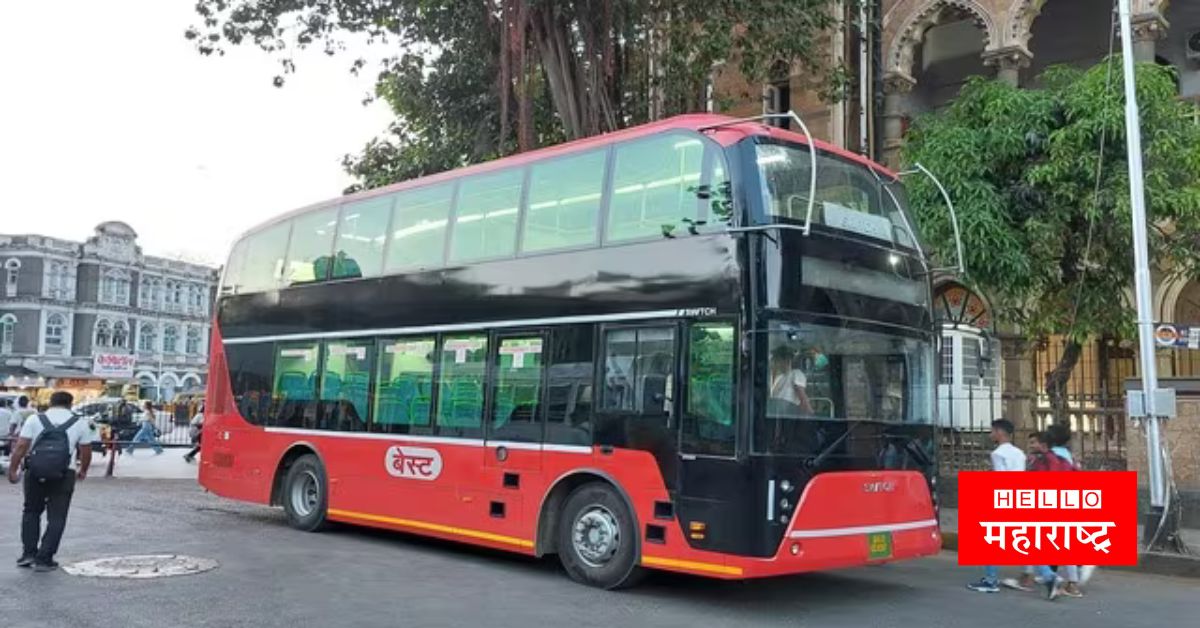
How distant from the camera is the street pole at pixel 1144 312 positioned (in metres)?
11.0

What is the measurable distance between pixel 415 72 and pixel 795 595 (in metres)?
14.5

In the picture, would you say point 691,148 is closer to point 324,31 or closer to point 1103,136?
point 1103,136

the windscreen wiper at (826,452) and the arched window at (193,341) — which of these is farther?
the arched window at (193,341)

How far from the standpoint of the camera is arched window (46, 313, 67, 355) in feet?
233

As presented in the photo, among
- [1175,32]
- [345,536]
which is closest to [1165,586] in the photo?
[345,536]

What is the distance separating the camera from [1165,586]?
32.1 feet

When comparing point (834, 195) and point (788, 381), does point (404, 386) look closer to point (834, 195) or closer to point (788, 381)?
point (788, 381)

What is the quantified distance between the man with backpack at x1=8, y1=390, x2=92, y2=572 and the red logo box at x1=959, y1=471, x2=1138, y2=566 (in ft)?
26.2

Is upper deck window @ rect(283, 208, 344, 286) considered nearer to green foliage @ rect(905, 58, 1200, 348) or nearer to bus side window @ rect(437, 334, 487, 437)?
bus side window @ rect(437, 334, 487, 437)

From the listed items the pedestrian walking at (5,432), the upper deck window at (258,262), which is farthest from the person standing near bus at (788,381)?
the pedestrian walking at (5,432)

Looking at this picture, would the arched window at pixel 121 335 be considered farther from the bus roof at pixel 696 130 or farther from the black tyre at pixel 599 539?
the black tyre at pixel 599 539

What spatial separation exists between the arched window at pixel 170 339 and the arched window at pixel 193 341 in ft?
5.38

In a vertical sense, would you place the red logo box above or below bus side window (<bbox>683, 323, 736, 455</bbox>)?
below

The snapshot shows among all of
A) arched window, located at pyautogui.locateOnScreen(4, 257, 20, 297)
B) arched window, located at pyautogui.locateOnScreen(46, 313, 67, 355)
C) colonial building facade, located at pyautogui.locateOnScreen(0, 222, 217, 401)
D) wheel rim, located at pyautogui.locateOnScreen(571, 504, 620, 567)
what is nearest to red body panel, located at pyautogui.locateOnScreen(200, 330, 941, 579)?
wheel rim, located at pyautogui.locateOnScreen(571, 504, 620, 567)
